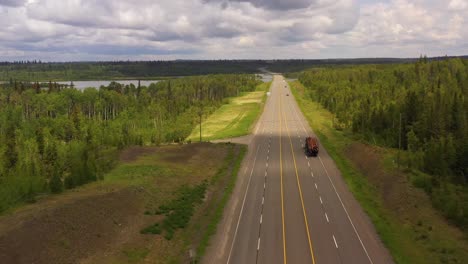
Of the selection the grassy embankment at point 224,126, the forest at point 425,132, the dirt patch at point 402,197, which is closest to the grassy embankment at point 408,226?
the dirt patch at point 402,197

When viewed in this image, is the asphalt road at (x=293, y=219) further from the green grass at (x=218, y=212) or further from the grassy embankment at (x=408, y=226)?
the grassy embankment at (x=408, y=226)

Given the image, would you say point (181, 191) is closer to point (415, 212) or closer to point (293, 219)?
point (293, 219)

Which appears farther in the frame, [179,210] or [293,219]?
[179,210]

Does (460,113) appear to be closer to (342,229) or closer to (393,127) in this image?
(393,127)

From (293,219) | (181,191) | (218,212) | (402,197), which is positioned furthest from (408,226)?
(181,191)

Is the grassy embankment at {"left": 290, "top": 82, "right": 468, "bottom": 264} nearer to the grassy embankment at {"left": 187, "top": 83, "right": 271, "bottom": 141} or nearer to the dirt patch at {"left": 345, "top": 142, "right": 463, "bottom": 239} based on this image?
the dirt patch at {"left": 345, "top": 142, "right": 463, "bottom": 239}

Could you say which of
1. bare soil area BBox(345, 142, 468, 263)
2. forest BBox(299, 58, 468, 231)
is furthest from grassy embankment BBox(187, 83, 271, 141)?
bare soil area BBox(345, 142, 468, 263)
